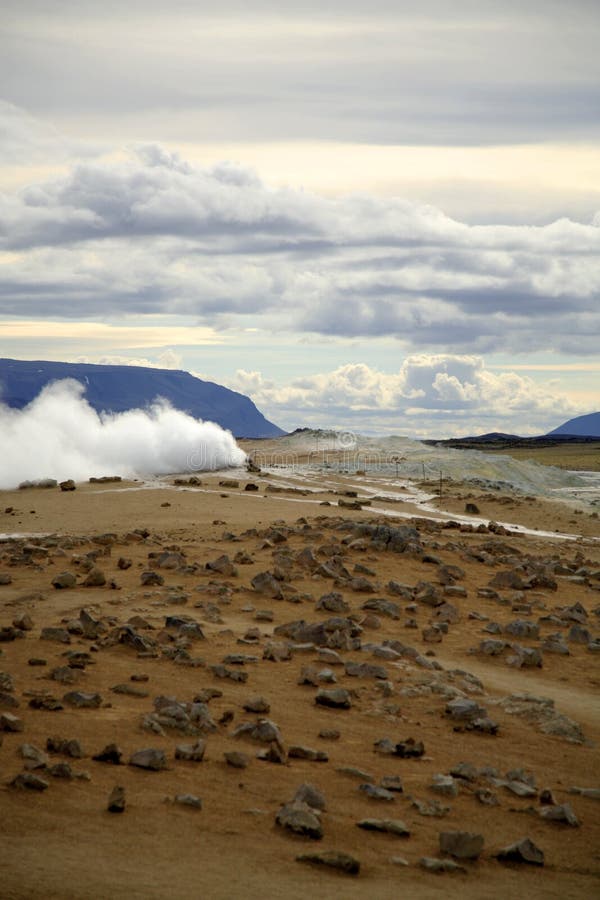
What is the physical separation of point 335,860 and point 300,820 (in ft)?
2.13

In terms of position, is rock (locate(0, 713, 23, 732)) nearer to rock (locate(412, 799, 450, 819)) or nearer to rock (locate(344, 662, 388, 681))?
rock (locate(412, 799, 450, 819))

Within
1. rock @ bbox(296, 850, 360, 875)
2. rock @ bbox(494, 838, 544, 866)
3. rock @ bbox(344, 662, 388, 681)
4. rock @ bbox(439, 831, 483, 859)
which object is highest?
rock @ bbox(344, 662, 388, 681)

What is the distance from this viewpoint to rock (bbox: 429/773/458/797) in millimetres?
A: 8594

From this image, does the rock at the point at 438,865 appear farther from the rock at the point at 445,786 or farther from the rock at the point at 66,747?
the rock at the point at 66,747

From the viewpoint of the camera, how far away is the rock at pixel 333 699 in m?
10.7

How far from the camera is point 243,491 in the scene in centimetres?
3575

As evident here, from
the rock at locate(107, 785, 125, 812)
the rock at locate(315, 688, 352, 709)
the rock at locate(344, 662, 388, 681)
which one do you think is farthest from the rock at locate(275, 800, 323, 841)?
the rock at locate(344, 662, 388, 681)

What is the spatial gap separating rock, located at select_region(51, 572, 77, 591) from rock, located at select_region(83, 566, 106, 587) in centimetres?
21

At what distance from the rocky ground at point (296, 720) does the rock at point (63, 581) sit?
1.9 inches

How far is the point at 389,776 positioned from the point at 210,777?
158cm

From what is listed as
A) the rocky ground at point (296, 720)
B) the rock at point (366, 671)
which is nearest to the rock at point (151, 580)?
the rocky ground at point (296, 720)

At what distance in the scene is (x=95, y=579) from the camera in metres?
16.0

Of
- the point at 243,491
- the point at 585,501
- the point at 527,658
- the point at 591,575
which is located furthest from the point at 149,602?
the point at 585,501

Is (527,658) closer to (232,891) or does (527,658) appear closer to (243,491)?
(232,891)
